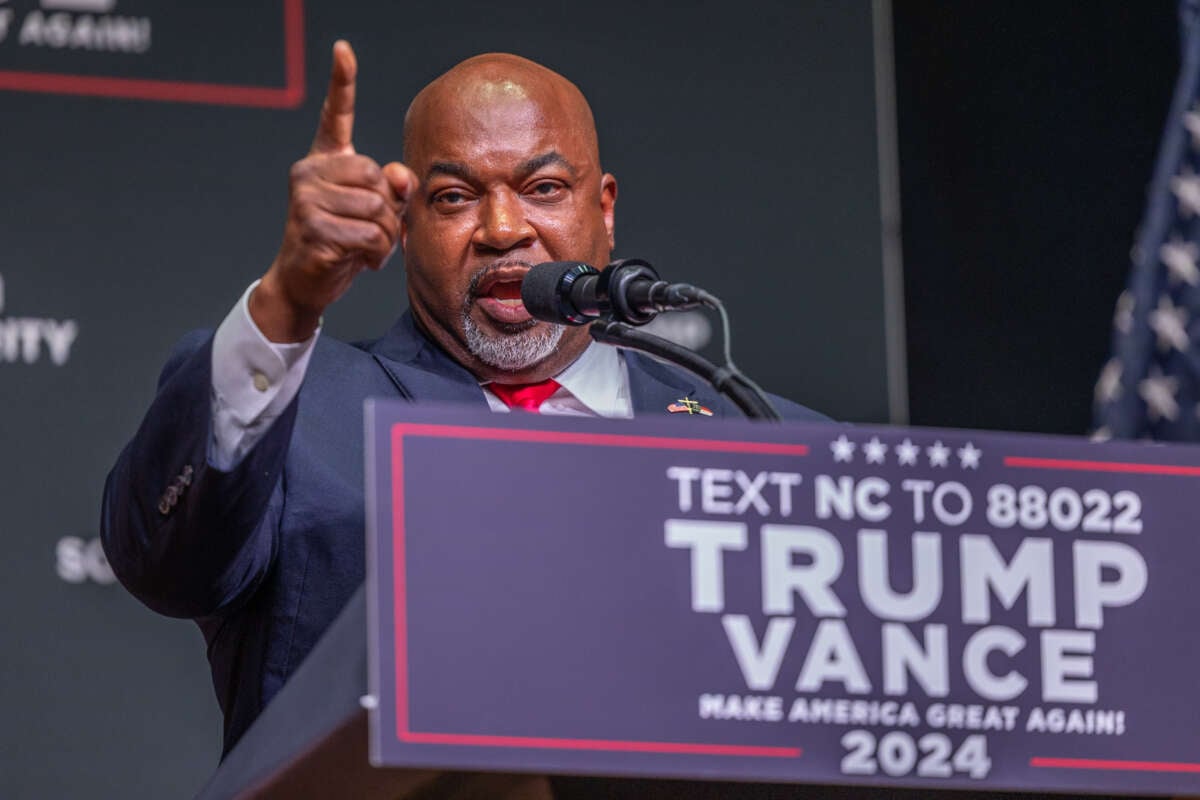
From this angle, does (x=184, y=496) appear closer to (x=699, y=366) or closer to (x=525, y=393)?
(x=699, y=366)

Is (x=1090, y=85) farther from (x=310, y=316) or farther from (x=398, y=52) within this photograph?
(x=310, y=316)

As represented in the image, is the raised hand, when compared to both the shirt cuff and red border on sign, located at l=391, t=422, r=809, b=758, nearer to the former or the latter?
the shirt cuff

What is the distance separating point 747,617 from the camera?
1328 millimetres

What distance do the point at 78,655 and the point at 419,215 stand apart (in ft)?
2.77

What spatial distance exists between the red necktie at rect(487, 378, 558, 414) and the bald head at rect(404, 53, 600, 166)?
0.34 m

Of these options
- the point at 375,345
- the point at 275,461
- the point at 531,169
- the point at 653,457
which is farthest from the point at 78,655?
the point at 653,457

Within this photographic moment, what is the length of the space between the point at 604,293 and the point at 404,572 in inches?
24.7

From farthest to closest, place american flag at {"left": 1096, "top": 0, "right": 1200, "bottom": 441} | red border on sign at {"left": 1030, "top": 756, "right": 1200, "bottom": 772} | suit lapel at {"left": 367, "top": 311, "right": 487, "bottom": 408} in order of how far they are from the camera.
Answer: american flag at {"left": 1096, "top": 0, "right": 1200, "bottom": 441}
suit lapel at {"left": 367, "top": 311, "right": 487, "bottom": 408}
red border on sign at {"left": 1030, "top": 756, "right": 1200, "bottom": 772}

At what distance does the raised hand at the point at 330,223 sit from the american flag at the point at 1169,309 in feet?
4.87

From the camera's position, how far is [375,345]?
2.77 m

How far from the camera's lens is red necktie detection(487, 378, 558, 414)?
2.80 m

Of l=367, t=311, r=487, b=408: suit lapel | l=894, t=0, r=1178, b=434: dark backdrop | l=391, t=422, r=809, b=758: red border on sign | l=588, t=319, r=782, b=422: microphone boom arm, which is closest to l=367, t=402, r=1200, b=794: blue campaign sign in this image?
l=391, t=422, r=809, b=758: red border on sign

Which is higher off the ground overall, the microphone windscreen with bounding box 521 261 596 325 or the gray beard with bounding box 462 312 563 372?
the microphone windscreen with bounding box 521 261 596 325

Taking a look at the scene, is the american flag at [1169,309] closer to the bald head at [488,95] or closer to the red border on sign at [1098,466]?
the bald head at [488,95]
